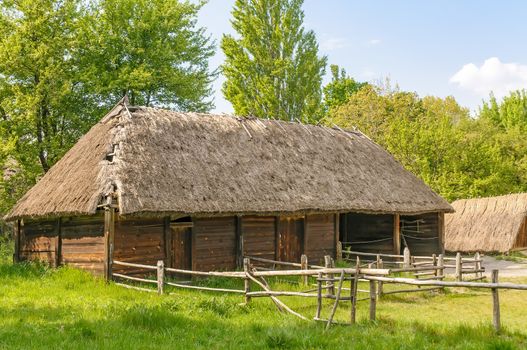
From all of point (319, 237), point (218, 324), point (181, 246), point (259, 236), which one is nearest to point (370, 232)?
point (319, 237)

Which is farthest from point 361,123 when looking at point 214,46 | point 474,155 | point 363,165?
point 363,165

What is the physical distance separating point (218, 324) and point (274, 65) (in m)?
28.1

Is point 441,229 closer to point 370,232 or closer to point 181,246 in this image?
point 370,232

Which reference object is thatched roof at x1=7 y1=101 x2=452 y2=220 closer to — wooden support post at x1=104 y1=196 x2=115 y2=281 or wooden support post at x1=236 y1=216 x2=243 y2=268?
wooden support post at x1=104 y1=196 x2=115 y2=281

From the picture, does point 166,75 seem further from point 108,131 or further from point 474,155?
point 474,155

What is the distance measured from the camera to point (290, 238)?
66.3 feet

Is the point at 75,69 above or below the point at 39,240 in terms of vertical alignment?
above

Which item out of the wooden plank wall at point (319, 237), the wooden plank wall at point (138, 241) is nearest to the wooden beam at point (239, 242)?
the wooden plank wall at point (138, 241)

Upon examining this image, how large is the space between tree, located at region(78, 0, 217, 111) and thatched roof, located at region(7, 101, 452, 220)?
21.9ft

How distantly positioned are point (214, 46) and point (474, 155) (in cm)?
1756

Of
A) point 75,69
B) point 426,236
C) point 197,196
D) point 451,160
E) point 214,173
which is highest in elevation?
point 75,69

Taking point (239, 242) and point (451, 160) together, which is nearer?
point (239, 242)

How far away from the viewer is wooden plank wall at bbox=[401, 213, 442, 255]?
25531 mm

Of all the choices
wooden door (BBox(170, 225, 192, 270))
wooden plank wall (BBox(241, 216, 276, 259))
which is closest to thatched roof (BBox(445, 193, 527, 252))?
wooden plank wall (BBox(241, 216, 276, 259))
